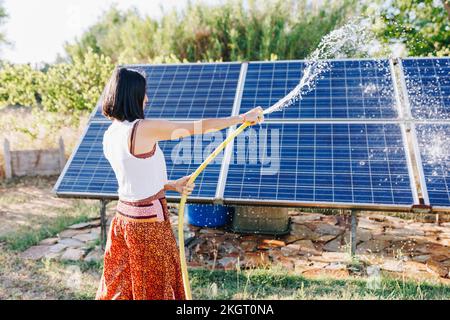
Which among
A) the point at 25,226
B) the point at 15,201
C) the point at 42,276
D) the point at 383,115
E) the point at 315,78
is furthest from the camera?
the point at 15,201

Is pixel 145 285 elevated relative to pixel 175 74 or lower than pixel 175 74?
lower

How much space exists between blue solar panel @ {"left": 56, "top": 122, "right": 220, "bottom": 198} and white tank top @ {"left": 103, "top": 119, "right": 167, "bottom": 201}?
230 centimetres

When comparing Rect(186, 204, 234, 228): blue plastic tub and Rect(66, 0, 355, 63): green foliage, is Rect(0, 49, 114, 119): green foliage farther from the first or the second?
Rect(186, 204, 234, 228): blue plastic tub

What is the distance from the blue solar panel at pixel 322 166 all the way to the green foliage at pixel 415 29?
517 centimetres

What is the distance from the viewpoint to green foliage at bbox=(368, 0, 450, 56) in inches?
426

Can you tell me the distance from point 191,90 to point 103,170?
1801 millimetres

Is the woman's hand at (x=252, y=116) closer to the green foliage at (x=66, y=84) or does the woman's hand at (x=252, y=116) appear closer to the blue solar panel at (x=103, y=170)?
→ the blue solar panel at (x=103, y=170)

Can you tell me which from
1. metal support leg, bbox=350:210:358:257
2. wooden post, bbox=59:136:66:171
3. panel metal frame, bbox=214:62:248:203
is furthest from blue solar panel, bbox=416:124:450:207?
wooden post, bbox=59:136:66:171

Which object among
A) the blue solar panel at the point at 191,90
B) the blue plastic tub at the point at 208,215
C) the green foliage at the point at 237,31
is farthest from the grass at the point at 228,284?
the green foliage at the point at 237,31

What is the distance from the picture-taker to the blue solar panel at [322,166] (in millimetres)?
5469

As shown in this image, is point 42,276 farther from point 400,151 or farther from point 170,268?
point 400,151

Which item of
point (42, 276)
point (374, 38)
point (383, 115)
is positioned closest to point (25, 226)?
point (42, 276)

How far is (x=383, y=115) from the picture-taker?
20.3ft
